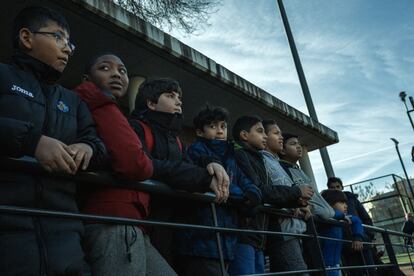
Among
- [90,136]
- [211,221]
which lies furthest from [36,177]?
[211,221]

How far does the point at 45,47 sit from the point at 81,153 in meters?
0.62

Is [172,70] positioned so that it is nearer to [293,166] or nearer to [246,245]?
[293,166]

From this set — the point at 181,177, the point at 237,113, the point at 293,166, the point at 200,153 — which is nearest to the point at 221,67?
the point at 237,113

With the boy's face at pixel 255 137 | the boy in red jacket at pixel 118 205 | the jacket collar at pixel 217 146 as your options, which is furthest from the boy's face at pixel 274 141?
the boy in red jacket at pixel 118 205

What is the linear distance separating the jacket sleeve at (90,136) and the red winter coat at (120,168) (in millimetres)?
47

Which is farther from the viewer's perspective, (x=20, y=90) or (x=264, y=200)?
(x=264, y=200)

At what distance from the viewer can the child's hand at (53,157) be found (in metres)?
1.20

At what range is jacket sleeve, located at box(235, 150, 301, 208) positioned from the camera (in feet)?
8.02

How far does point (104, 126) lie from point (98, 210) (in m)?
0.36

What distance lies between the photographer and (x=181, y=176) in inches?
68.7

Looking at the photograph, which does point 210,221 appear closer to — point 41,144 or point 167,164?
point 167,164

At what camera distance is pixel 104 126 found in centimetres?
166

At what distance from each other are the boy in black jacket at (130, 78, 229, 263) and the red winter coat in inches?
5.9

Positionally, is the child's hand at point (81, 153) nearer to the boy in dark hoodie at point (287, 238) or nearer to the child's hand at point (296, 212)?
the boy in dark hoodie at point (287, 238)
